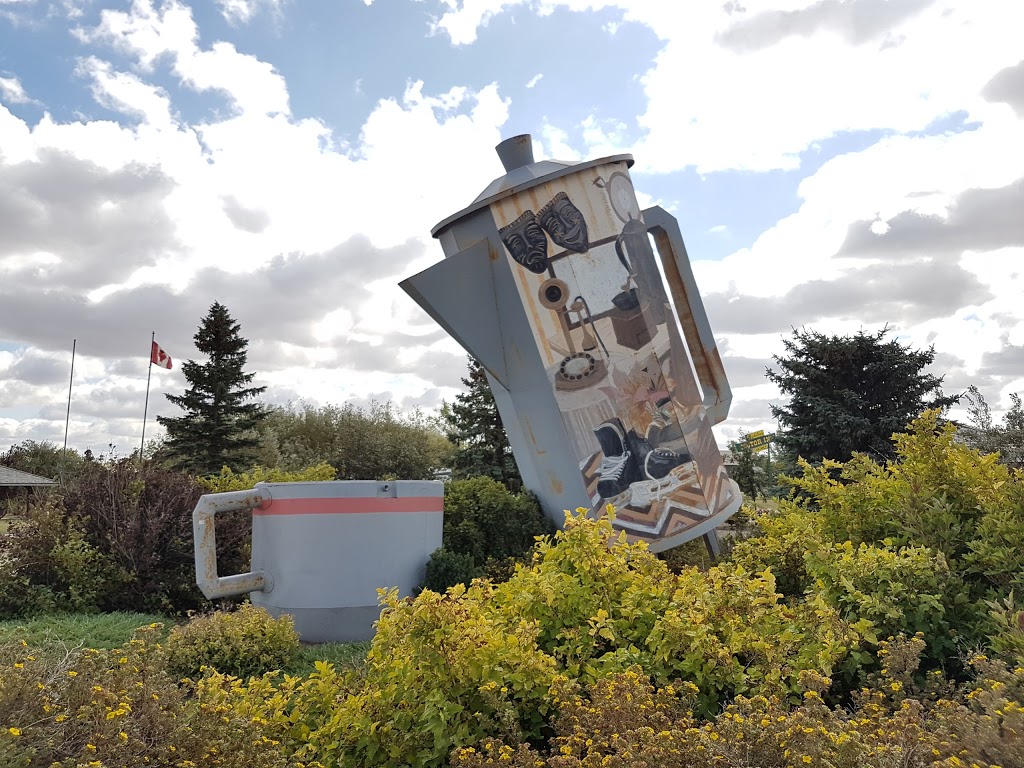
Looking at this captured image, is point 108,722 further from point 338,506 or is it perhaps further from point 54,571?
point 54,571

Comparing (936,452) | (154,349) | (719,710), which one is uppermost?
(154,349)

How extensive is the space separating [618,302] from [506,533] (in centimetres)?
346

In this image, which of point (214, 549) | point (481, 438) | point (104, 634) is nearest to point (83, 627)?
point (104, 634)

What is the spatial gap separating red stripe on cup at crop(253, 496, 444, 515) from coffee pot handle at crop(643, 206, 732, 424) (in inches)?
A: 195

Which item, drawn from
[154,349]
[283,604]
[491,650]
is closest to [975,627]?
[491,650]

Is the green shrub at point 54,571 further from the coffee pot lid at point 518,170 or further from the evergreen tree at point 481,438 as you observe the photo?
the evergreen tree at point 481,438

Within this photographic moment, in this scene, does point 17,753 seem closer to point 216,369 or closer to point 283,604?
point 283,604

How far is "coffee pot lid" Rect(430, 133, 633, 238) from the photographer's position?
10.2 metres

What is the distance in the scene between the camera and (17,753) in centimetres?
259

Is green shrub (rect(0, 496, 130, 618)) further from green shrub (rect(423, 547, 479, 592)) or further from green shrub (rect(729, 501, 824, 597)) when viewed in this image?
green shrub (rect(729, 501, 824, 597))

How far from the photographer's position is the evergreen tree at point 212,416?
24.3 m

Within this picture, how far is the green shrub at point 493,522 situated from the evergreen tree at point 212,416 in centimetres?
1545

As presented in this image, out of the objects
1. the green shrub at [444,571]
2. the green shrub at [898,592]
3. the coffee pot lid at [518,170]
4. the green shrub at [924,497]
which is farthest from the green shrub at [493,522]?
the green shrub at [898,592]

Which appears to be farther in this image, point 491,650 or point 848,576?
point 848,576
